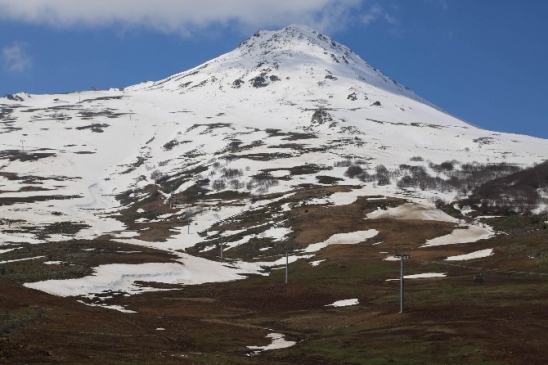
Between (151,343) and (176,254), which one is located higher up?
(176,254)

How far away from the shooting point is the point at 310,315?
273ft

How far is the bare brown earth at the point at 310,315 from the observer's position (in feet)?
176

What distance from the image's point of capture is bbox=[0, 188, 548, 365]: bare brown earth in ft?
176

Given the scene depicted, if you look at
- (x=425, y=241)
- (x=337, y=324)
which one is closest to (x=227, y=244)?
(x=425, y=241)

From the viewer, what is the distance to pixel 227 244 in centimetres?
18125

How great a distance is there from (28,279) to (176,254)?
42961 millimetres

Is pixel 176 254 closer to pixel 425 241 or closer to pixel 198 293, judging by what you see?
pixel 198 293

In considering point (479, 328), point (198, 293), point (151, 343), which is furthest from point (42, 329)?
point (198, 293)

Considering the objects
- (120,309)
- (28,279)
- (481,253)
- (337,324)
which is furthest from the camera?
(481,253)

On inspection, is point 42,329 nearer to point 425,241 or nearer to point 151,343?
point 151,343

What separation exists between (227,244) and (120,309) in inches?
3722

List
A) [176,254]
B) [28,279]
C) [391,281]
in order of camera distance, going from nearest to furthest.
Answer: [28,279], [391,281], [176,254]

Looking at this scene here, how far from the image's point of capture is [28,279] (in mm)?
99812

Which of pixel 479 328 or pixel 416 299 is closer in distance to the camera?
pixel 479 328
